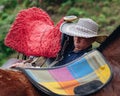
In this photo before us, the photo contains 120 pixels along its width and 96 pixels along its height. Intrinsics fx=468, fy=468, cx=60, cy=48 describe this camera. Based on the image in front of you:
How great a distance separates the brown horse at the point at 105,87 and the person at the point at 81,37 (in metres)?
0.20

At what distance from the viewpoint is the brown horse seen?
108 inches

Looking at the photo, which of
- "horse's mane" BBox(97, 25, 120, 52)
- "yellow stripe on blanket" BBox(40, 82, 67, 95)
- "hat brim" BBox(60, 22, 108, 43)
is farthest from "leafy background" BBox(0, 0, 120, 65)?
"yellow stripe on blanket" BBox(40, 82, 67, 95)

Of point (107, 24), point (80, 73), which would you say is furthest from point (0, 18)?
→ point (80, 73)

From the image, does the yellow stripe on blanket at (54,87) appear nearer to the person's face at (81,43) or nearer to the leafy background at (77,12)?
the person's face at (81,43)

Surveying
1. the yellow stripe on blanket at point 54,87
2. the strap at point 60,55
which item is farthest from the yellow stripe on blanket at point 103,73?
the strap at point 60,55

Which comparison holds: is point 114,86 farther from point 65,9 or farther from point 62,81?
point 65,9

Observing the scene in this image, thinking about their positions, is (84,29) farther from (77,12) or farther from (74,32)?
(77,12)

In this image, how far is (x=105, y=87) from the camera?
3055 millimetres

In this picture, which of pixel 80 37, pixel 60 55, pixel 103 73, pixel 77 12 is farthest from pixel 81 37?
pixel 77 12

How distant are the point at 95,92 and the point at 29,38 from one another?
116 cm

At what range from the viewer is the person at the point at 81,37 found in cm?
348

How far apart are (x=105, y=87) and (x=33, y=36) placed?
1.14 m

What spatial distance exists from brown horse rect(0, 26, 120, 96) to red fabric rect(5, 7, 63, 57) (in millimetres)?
507

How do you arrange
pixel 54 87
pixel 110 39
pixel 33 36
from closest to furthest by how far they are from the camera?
1. pixel 54 87
2. pixel 110 39
3. pixel 33 36
